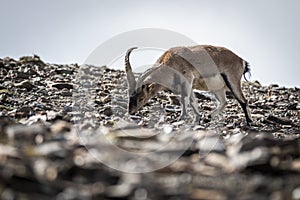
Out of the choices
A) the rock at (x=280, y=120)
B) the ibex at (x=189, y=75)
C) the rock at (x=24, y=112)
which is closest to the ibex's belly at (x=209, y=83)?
the ibex at (x=189, y=75)

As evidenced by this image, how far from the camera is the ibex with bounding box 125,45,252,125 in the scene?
1526 cm

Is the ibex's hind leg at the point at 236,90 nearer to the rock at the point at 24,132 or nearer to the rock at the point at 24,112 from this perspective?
the rock at the point at 24,112

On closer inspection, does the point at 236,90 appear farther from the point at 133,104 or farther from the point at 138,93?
the point at 133,104

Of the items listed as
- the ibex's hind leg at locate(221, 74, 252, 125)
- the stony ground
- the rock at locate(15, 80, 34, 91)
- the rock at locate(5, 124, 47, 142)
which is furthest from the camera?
the rock at locate(15, 80, 34, 91)

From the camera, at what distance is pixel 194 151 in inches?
248

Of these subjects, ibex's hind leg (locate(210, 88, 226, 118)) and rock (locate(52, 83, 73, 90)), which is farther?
rock (locate(52, 83, 73, 90))

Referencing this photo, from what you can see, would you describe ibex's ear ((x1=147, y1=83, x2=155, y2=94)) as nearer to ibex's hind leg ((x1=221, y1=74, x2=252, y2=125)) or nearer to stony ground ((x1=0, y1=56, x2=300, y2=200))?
ibex's hind leg ((x1=221, y1=74, x2=252, y2=125))

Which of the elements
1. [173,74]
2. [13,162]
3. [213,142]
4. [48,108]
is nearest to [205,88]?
[173,74]

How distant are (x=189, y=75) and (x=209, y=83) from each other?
0.71m

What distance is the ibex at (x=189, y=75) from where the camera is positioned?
15.3 metres

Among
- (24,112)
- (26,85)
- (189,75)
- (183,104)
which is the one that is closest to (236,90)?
(189,75)

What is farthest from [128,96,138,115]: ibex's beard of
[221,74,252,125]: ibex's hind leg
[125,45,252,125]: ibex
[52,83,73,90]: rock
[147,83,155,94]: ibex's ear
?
[52,83,73,90]: rock

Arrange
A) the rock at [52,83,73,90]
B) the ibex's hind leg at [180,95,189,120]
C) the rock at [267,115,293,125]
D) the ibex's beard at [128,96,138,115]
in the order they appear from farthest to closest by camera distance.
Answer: the rock at [52,83,73,90], the ibex's beard at [128,96,138,115], the ibex's hind leg at [180,95,189,120], the rock at [267,115,293,125]

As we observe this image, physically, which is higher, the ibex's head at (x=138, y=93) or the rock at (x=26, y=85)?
the rock at (x=26, y=85)
